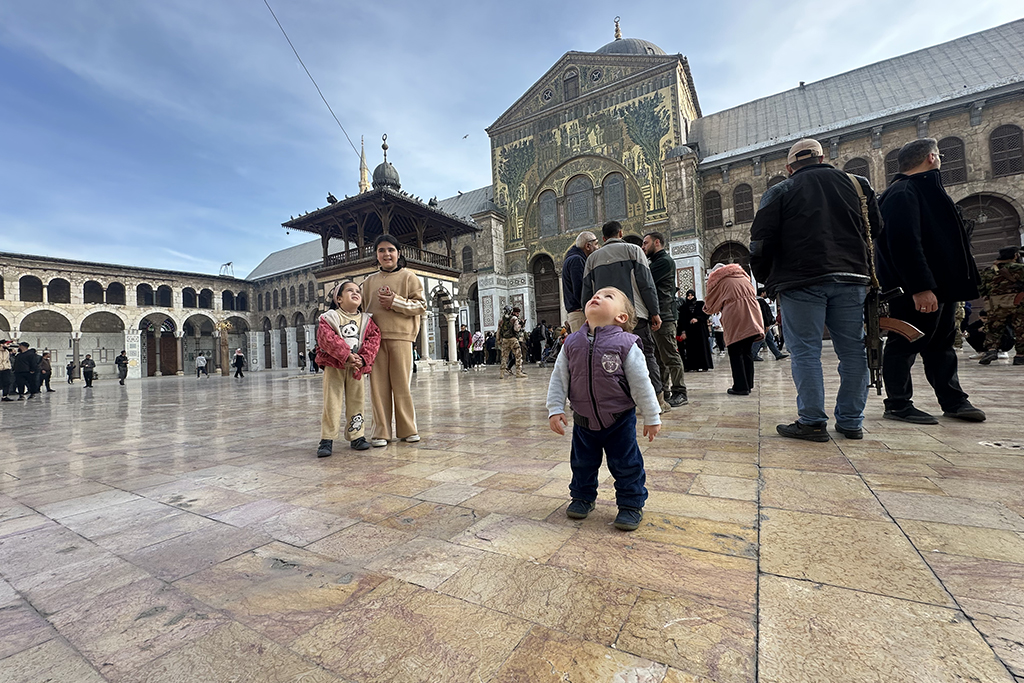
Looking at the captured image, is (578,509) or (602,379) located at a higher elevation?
(602,379)

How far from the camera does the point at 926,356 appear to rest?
11.6 ft

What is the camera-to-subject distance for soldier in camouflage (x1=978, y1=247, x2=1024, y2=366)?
604 centimetres

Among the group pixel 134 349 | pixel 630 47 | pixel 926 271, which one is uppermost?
pixel 630 47

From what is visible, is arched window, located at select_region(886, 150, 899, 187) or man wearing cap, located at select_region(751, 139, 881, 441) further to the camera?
arched window, located at select_region(886, 150, 899, 187)

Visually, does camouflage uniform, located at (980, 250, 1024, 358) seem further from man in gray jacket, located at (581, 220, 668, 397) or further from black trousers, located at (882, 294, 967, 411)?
man in gray jacket, located at (581, 220, 668, 397)

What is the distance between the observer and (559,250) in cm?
2277

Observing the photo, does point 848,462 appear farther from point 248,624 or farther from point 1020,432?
point 248,624

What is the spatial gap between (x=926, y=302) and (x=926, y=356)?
1.87 ft

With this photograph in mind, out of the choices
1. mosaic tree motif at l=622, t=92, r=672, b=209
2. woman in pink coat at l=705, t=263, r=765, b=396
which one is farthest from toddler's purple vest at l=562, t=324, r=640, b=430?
mosaic tree motif at l=622, t=92, r=672, b=209

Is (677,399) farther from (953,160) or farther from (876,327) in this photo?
(953,160)

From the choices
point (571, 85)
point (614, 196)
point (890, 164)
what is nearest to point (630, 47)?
point (571, 85)

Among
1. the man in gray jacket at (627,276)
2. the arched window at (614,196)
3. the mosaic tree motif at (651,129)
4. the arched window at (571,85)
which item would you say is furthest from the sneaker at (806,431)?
the arched window at (571,85)

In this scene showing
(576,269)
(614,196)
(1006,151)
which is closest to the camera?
(576,269)

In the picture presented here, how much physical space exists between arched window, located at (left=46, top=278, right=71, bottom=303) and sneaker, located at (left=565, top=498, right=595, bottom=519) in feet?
135
